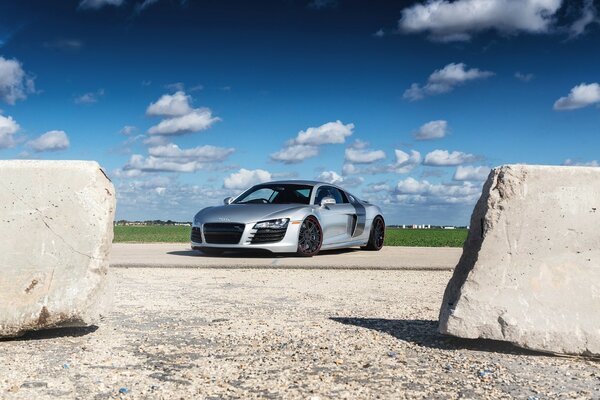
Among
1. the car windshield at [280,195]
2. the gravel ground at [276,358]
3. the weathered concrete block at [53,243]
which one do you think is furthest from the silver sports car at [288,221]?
the weathered concrete block at [53,243]

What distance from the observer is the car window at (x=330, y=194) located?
525 inches

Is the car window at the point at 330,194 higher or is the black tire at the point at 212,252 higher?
the car window at the point at 330,194

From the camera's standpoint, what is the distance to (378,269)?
10.8m

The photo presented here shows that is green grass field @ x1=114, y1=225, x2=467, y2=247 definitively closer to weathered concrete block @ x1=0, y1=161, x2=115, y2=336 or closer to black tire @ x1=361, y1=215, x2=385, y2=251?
black tire @ x1=361, y1=215, x2=385, y2=251

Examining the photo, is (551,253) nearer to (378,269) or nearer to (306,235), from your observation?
(378,269)

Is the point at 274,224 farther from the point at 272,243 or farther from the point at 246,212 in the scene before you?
the point at 246,212

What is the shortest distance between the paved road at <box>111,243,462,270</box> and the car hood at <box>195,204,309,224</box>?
2.28 ft

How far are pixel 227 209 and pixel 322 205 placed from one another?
5.81 feet

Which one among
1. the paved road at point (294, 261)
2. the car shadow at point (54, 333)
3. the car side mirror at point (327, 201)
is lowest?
the car shadow at point (54, 333)

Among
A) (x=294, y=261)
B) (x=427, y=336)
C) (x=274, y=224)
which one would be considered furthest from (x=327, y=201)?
(x=427, y=336)

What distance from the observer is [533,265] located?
16.5 feet

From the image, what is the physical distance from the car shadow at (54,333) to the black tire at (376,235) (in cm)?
945

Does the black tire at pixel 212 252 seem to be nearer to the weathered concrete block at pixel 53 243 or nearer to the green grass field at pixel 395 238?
the green grass field at pixel 395 238

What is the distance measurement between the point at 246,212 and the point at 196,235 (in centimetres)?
106
